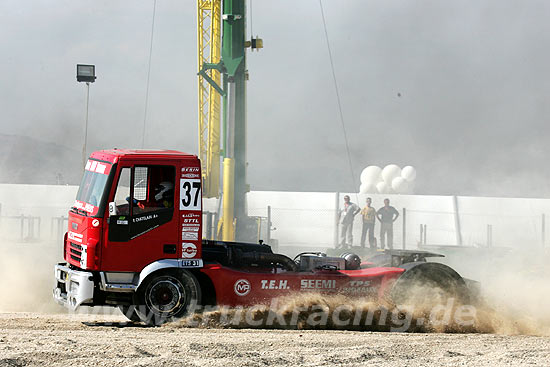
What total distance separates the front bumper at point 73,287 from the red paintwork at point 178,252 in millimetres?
140

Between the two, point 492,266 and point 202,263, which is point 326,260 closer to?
point 202,263

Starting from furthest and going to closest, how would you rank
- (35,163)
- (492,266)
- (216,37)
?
1. (35,163)
2. (216,37)
3. (492,266)

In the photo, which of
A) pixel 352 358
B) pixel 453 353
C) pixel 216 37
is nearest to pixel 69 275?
pixel 352 358

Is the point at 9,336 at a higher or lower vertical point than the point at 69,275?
lower

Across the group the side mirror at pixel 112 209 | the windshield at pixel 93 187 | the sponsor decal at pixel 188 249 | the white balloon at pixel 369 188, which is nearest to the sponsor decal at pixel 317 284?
the sponsor decal at pixel 188 249

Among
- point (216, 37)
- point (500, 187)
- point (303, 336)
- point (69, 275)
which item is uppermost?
point (216, 37)

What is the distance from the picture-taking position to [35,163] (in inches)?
5108

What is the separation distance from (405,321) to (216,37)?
1366 centimetres

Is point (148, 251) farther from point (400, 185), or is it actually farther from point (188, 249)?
point (400, 185)

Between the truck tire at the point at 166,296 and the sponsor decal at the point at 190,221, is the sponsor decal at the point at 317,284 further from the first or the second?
the sponsor decal at the point at 190,221

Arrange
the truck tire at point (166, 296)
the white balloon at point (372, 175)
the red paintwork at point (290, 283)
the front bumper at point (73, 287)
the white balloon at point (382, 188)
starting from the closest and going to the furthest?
the front bumper at point (73, 287)
the truck tire at point (166, 296)
the red paintwork at point (290, 283)
the white balloon at point (382, 188)
the white balloon at point (372, 175)

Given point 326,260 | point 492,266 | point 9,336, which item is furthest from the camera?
point 492,266

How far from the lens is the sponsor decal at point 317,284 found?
920 centimetres

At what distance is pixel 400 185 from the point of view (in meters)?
47.2
